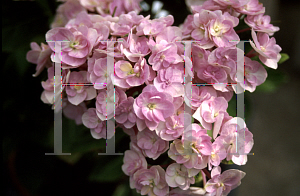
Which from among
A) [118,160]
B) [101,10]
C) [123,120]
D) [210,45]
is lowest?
[118,160]

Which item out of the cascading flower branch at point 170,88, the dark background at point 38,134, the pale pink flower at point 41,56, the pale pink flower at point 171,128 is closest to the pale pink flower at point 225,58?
the cascading flower branch at point 170,88

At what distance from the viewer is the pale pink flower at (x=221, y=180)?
438mm

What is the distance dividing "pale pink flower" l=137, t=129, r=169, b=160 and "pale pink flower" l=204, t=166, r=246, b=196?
0.09 m

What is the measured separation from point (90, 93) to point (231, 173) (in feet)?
0.91

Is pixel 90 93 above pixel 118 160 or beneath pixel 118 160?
above

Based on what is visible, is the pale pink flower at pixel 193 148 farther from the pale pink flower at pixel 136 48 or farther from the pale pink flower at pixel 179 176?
the pale pink flower at pixel 136 48

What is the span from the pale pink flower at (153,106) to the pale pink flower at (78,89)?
100mm

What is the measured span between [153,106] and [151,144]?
0.07 meters

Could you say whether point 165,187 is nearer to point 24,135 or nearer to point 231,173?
point 231,173

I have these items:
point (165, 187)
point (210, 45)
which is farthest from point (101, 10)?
point (165, 187)

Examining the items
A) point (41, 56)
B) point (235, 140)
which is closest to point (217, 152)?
point (235, 140)

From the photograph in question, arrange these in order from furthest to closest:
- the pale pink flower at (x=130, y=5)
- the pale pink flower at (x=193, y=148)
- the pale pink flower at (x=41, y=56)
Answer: the pale pink flower at (x=130, y=5)
the pale pink flower at (x=41, y=56)
the pale pink flower at (x=193, y=148)

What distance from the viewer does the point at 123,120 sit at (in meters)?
0.44

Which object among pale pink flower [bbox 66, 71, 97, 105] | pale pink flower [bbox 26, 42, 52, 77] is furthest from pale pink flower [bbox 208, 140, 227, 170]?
pale pink flower [bbox 26, 42, 52, 77]
